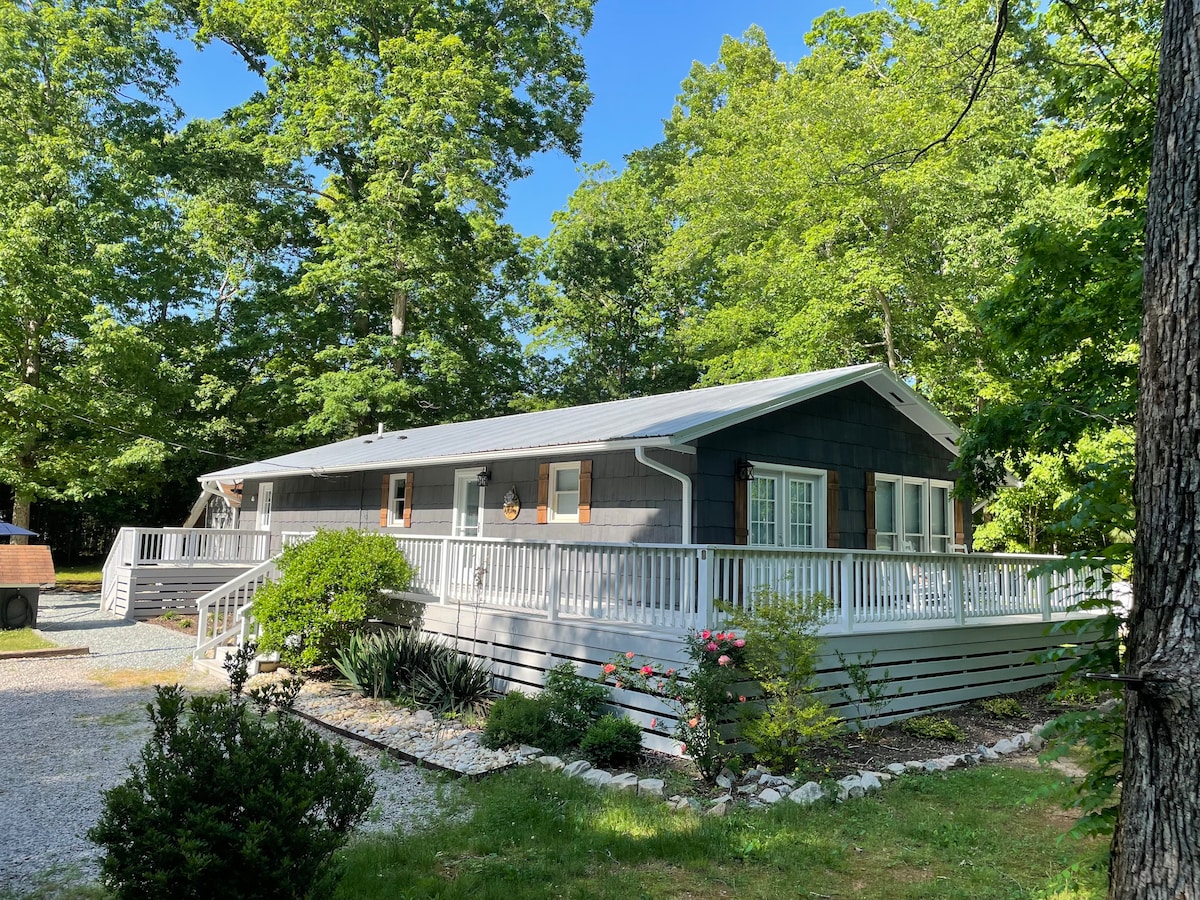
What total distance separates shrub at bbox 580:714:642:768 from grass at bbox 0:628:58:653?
9277mm

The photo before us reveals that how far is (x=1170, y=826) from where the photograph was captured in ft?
7.58

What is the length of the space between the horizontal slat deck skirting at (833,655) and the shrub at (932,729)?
0.20 m

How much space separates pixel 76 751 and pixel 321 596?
323 cm

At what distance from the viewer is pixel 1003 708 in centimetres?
916

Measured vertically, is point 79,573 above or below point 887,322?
below

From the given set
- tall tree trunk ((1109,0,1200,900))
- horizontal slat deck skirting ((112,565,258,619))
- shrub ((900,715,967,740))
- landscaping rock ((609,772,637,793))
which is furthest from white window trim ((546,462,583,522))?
horizontal slat deck skirting ((112,565,258,619))

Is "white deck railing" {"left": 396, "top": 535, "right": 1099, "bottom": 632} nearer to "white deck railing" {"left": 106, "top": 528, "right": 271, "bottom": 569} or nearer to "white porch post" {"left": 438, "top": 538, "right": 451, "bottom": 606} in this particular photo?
"white porch post" {"left": 438, "top": 538, "right": 451, "bottom": 606}

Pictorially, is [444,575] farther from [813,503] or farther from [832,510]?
[832,510]

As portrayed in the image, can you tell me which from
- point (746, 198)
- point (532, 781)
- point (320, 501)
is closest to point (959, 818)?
point (532, 781)

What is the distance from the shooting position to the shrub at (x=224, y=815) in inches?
118

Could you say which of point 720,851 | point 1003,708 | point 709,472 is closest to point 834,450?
point 709,472

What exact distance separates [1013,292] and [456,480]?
904 cm

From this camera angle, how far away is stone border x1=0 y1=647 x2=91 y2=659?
35.5 ft

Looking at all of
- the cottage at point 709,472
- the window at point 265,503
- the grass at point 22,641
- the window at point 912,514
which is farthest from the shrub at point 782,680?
the window at point 265,503
